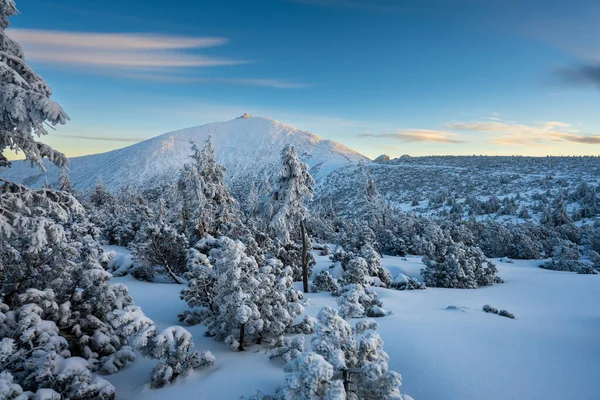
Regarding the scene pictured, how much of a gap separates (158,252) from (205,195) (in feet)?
15.7

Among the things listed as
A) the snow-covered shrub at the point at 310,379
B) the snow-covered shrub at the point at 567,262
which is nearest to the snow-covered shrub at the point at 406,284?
the snow-covered shrub at the point at 310,379

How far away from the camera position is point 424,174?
3826 inches

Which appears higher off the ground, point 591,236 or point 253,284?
point 253,284

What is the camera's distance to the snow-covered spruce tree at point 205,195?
21.6m

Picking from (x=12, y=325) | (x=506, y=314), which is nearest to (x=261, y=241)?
(x=506, y=314)

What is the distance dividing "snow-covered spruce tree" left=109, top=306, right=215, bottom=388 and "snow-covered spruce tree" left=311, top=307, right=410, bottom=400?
429 centimetres

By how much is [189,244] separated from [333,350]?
1836 cm

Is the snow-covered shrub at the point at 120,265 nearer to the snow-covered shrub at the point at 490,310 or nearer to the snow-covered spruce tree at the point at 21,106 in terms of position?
the snow-covered spruce tree at the point at 21,106

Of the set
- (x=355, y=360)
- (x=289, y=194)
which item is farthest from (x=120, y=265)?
(x=355, y=360)

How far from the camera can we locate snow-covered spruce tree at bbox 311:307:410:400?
627 cm

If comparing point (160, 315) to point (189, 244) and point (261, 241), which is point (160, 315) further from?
point (261, 241)

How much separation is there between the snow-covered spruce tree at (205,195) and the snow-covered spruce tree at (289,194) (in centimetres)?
536

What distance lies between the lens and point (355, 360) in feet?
22.4

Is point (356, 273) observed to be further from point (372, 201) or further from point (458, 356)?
point (372, 201)
